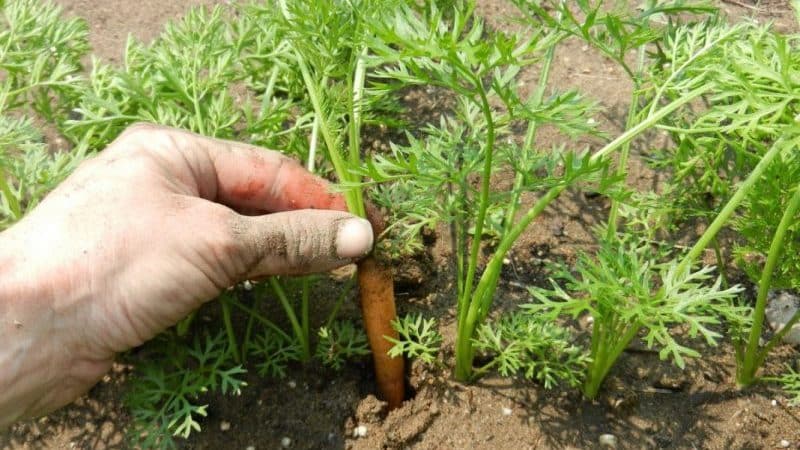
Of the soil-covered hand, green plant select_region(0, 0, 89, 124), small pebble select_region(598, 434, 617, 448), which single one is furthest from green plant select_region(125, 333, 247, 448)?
small pebble select_region(598, 434, 617, 448)

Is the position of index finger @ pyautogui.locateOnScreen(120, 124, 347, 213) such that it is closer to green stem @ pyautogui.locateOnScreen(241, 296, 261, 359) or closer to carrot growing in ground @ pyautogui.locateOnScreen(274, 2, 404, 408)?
carrot growing in ground @ pyautogui.locateOnScreen(274, 2, 404, 408)

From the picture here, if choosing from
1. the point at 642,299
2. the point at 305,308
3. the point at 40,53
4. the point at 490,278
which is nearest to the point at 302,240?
the point at 305,308

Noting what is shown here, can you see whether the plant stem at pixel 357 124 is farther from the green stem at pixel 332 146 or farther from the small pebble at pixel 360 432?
the small pebble at pixel 360 432

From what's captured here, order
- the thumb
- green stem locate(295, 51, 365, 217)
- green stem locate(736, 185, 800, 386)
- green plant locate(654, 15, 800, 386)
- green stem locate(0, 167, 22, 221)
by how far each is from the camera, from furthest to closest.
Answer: green stem locate(0, 167, 22, 221) → green stem locate(295, 51, 365, 217) → the thumb → green stem locate(736, 185, 800, 386) → green plant locate(654, 15, 800, 386)

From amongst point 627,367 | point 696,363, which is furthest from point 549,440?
point 696,363

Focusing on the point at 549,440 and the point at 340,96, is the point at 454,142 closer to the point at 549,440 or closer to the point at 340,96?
the point at 340,96

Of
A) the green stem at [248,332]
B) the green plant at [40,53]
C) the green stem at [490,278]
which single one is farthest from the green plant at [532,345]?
the green plant at [40,53]

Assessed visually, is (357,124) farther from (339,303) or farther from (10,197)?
(10,197)
